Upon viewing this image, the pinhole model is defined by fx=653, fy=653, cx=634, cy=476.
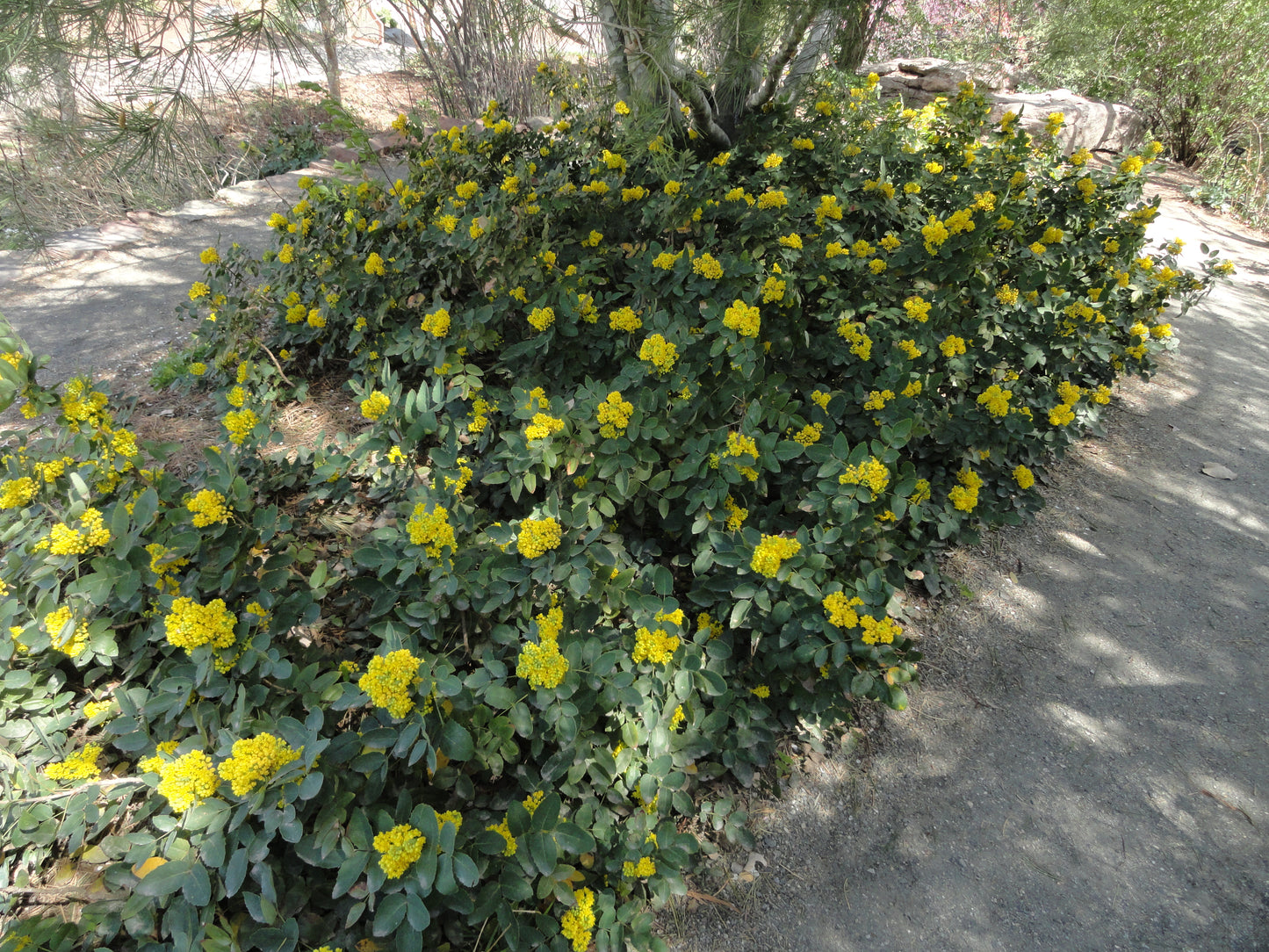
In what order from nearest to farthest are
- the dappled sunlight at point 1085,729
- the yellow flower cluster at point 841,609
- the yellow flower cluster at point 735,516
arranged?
1. the yellow flower cluster at point 841,609
2. the yellow flower cluster at point 735,516
3. the dappled sunlight at point 1085,729

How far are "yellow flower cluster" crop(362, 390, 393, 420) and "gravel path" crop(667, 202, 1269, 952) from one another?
55.0 inches

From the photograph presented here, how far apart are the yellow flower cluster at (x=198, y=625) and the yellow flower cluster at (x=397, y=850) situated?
0.49 m

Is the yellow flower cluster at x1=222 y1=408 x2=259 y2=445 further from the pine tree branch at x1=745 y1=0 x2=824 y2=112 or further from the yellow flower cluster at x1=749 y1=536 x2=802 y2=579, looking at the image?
the pine tree branch at x1=745 y1=0 x2=824 y2=112

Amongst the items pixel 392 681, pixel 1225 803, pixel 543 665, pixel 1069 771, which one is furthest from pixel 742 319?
pixel 1225 803

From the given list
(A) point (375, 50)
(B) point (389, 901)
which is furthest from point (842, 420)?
(A) point (375, 50)

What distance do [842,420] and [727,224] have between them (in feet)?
3.33

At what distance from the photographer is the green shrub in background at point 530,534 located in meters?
1.13

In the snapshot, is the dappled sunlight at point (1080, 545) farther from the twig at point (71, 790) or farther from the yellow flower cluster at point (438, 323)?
the twig at point (71, 790)

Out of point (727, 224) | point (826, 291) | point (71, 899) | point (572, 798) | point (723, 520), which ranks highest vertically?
point (727, 224)

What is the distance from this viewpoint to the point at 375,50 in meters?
8.16

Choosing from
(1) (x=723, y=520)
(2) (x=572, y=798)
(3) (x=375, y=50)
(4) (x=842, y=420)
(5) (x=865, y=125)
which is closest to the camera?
(2) (x=572, y=798)

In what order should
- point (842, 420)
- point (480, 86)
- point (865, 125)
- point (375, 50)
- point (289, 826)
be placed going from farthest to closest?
point (375, 50) → point (480, 86) → point (865, 125) → point (842, 420) → point (289, 826)

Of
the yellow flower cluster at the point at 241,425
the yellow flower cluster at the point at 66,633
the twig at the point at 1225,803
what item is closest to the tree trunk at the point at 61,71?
the yellow flower cluster at the point at 241,425

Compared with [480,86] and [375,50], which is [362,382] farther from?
[375,50]
